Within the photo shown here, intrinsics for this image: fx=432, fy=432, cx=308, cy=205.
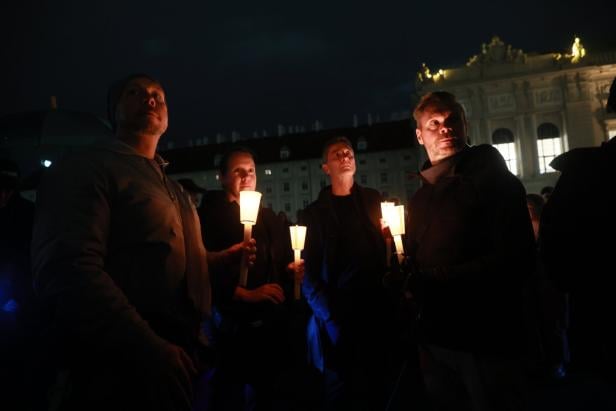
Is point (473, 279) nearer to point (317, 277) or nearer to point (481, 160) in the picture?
point (481, 160)

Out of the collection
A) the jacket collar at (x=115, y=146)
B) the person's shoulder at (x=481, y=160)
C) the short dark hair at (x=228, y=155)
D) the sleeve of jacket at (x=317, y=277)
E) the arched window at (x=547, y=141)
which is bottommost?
the sleeve of jacket at (x=317, y=277)

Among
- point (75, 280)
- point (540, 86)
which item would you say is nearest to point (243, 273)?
point (75, 280)

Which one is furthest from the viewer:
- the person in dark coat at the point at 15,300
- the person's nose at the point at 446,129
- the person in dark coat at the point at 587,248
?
the person in dark coat at the point at 15,300

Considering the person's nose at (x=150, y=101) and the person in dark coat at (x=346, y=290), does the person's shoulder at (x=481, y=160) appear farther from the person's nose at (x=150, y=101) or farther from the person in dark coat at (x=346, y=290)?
the person's nose at (x=150, y=101)

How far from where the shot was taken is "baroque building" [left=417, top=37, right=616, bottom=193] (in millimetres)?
38062

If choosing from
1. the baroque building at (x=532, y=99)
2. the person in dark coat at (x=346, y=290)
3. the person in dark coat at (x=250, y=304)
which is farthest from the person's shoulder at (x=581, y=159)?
the baroque building at (x=532, y=99)

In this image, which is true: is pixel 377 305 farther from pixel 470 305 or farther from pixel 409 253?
pixel 470 305

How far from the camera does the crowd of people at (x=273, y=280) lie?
1623 millimetres

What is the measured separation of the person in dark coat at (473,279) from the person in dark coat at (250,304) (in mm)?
1096

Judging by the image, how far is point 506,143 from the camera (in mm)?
40344

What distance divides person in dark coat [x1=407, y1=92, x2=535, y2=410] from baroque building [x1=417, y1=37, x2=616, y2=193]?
3921cm

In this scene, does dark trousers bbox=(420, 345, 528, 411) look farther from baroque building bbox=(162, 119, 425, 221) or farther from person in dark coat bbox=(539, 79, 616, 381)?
baroque building bbox=(162, 119, 425, 221)

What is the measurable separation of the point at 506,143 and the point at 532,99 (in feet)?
14.8

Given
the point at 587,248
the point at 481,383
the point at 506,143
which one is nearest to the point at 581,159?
the point at 587,248
